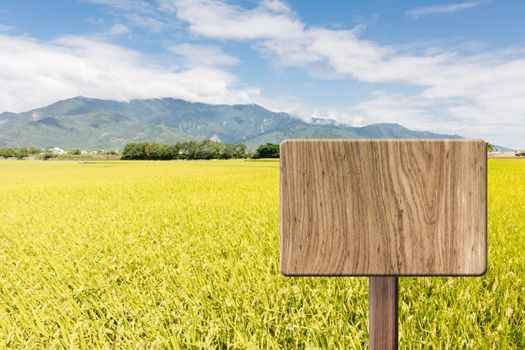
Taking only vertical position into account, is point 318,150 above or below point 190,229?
above

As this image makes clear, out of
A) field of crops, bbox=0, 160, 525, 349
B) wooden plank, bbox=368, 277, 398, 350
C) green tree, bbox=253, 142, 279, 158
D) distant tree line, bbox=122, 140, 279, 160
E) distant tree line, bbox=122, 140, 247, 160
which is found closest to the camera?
wooden plank, bbox=368, 277, 398, 350

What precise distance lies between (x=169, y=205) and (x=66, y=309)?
5785 millimetres

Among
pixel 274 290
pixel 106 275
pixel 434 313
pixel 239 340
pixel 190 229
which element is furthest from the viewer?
pixel 190 229

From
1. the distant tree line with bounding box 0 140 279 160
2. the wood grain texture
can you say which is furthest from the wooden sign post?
the distant tree line with bounding box 0 140 279 160

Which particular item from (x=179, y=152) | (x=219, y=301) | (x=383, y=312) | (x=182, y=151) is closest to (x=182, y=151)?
(x=182, y=151)

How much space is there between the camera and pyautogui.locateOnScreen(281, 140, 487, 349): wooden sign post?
1225 millimetres

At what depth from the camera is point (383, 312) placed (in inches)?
52.8

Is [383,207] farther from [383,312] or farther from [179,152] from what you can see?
[179,152]

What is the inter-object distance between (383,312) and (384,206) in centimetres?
40

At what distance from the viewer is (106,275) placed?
4.08 metres

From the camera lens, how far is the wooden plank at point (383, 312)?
1339mm

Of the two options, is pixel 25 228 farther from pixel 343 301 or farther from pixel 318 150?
pixel 318 150

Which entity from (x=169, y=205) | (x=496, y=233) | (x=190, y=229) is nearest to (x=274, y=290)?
(x=190, y=229)

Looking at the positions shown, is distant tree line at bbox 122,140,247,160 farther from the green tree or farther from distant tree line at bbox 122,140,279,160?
the green tree
